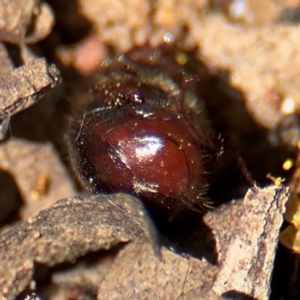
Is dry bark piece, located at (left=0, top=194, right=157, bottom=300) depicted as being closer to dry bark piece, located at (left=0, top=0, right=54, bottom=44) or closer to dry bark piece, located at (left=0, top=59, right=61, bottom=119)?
dry bark piece, located at (left=0, top=59, right=61, bottom=119)

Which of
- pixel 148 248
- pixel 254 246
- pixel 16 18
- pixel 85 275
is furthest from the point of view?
pixel 16 18

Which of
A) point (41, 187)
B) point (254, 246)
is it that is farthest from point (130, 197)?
point (41, 187)

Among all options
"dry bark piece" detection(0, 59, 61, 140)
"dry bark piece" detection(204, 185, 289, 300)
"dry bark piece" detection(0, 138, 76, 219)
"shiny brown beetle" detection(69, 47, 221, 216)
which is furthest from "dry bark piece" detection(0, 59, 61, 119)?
"dry bark piece" detection(204, 185, 289, 300)

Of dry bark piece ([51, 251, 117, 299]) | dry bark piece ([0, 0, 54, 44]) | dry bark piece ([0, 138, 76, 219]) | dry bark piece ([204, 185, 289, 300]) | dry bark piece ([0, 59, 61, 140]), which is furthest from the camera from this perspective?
dry bark piece ([0, 138, 76, 219])

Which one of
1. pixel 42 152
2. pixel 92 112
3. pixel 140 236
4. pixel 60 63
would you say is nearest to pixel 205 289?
pixel 140 236

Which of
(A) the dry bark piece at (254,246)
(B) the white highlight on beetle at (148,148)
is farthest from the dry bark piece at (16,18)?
(A) the dry bark piece at (254,246)

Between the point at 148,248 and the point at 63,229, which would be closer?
the point at 63,229

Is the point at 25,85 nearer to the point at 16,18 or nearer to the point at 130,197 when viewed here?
the point at 16,18

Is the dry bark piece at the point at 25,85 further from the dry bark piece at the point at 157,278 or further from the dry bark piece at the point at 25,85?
the dry bark piece at the point at 157,278
